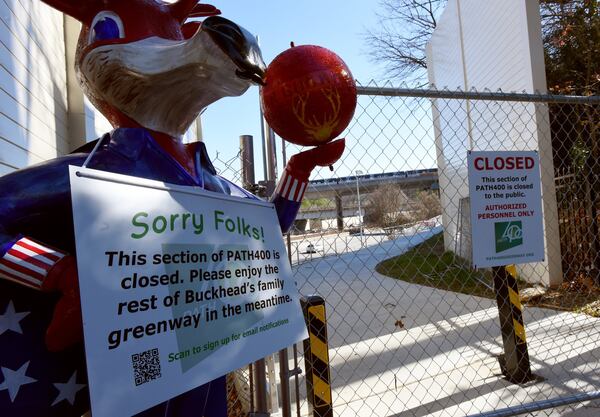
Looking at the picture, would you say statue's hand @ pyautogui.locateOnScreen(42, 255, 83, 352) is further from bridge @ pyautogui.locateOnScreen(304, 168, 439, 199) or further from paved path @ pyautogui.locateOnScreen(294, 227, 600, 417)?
paved path @ pyautogui.locateOnScreen(294, 227, 600, 417)

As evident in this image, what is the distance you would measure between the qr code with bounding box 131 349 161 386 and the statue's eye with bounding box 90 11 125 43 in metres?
0.94

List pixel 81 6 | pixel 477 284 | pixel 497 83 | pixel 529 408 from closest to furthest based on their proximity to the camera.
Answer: pixel 81 6
pixel 529 408
pixel 477 284
pixel 497 83

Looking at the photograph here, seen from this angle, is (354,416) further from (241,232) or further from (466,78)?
(466,78)

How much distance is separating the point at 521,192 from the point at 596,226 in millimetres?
5283

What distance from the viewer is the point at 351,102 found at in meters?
1.62

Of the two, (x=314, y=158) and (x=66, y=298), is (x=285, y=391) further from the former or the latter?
(x=66, y=298)

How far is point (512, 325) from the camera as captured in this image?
3.45 metres

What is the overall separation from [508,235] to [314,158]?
1.40 metres

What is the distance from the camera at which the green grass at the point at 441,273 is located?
7738 millimetres

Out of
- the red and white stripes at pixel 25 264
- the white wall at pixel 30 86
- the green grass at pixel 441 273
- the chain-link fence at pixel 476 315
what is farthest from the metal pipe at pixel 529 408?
the green grass at pixel 441 273

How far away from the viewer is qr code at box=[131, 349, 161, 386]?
0.99 meters

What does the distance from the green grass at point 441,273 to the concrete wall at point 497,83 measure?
0.76 metres

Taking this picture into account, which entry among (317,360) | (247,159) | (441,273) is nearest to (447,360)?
(317,360)

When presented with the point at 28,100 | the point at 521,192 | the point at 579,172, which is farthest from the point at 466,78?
the point at 28,100
